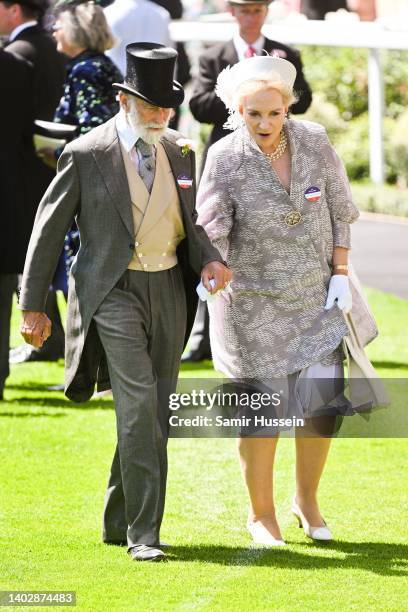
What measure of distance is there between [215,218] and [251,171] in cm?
23

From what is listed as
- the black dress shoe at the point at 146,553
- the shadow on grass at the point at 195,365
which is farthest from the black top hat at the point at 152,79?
the shadow on grass at the point at 195,365

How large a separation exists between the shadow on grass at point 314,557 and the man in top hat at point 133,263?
0.25 meters

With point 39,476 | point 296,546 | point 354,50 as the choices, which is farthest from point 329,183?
point 354,50

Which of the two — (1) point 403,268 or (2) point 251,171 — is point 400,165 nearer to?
(1) point 403,268

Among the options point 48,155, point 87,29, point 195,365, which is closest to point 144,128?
point 87,29

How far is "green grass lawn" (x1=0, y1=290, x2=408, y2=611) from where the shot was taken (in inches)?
215

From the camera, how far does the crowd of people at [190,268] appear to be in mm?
5863

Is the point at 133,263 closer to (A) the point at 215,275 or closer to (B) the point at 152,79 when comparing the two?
(A) the point at 215,275

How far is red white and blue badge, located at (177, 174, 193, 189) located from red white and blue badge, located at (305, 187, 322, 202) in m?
0.49

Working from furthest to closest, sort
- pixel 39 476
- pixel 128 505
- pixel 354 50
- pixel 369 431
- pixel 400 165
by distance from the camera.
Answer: pixel 354 50 < pixel 400 165 < pixel 369 431 < pixel 39 476 < pixel 128 505

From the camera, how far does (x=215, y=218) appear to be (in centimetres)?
621

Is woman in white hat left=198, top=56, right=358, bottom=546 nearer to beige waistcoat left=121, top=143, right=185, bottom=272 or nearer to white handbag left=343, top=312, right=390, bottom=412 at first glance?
white handbag left=343, top=312, right=390, bottom=412

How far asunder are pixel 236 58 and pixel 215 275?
14.1ft

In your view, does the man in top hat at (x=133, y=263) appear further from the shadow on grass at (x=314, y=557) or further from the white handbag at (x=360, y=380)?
the white handbag at (x=360, y=380)
